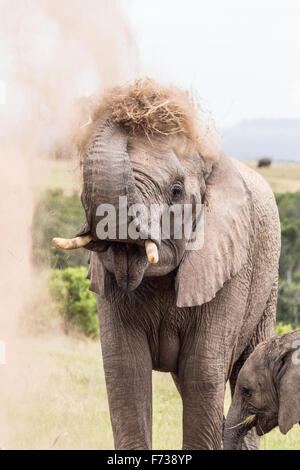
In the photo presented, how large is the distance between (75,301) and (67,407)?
489 cm

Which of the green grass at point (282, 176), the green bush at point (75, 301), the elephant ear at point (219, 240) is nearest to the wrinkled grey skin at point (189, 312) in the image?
the elephant ear at point (219, 240)

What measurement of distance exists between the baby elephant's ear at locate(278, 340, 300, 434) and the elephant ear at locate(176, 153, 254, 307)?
23.4 inches

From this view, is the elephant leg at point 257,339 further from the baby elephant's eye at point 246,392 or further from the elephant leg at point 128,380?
the elephant leg at point 128,380

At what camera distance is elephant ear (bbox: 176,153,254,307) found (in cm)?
612

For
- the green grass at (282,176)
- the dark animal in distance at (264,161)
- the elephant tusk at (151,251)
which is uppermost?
the elephant tusk at (151,251)

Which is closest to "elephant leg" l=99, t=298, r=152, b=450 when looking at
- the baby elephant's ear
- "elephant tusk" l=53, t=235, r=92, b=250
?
the baby elephant's ear

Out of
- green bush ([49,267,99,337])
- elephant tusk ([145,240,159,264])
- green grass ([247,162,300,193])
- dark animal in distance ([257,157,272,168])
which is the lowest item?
green grass ([247,162,300,193])

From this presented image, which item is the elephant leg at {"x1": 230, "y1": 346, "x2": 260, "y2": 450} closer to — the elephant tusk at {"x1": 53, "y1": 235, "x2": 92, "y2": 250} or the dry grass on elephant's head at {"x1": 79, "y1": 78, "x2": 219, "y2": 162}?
the dry grass on elephant's head at {"x1": 79, "y1": 78, "x2": 219, "y2": 162}

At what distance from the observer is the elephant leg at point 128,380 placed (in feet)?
20.9

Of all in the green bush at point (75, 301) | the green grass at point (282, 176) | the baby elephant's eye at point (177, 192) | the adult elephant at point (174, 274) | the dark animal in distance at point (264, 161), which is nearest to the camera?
the adult elephant at point (174, 274)

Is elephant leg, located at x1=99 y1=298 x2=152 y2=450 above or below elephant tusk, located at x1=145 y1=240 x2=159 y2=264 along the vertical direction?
below

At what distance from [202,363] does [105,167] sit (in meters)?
1.58

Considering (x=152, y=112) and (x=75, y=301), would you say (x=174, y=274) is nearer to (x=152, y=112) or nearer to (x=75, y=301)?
(x=152, y=112)

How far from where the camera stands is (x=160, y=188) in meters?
5.67
